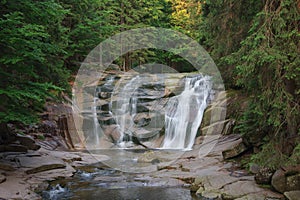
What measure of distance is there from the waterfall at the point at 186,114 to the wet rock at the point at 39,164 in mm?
5839

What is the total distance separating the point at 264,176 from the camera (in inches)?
272

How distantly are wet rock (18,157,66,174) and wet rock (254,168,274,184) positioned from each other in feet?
17.9

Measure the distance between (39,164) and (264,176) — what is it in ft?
19.2

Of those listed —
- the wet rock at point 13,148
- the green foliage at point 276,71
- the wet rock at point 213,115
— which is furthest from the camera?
the wet rock at point 213,115

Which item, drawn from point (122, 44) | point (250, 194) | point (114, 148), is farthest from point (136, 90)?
point (250, 194)

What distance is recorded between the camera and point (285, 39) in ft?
19.3

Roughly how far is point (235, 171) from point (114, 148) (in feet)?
24.5

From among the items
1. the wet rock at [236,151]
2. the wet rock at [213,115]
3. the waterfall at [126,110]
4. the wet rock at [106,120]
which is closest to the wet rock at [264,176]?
the wet rock at [236,151]

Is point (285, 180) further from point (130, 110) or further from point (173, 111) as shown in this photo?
point (130, 110)

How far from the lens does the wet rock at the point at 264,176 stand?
22.5 feet

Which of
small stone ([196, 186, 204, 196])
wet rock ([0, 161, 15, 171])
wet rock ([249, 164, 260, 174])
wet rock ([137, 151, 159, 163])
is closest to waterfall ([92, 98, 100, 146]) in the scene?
wet rock ([137, 151, 159, 163])

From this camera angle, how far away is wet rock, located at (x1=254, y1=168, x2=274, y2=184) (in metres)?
6.86

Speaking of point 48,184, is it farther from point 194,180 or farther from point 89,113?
point 89,113

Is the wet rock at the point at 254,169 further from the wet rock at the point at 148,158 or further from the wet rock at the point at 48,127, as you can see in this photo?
the wet rock at the point at 48,127
